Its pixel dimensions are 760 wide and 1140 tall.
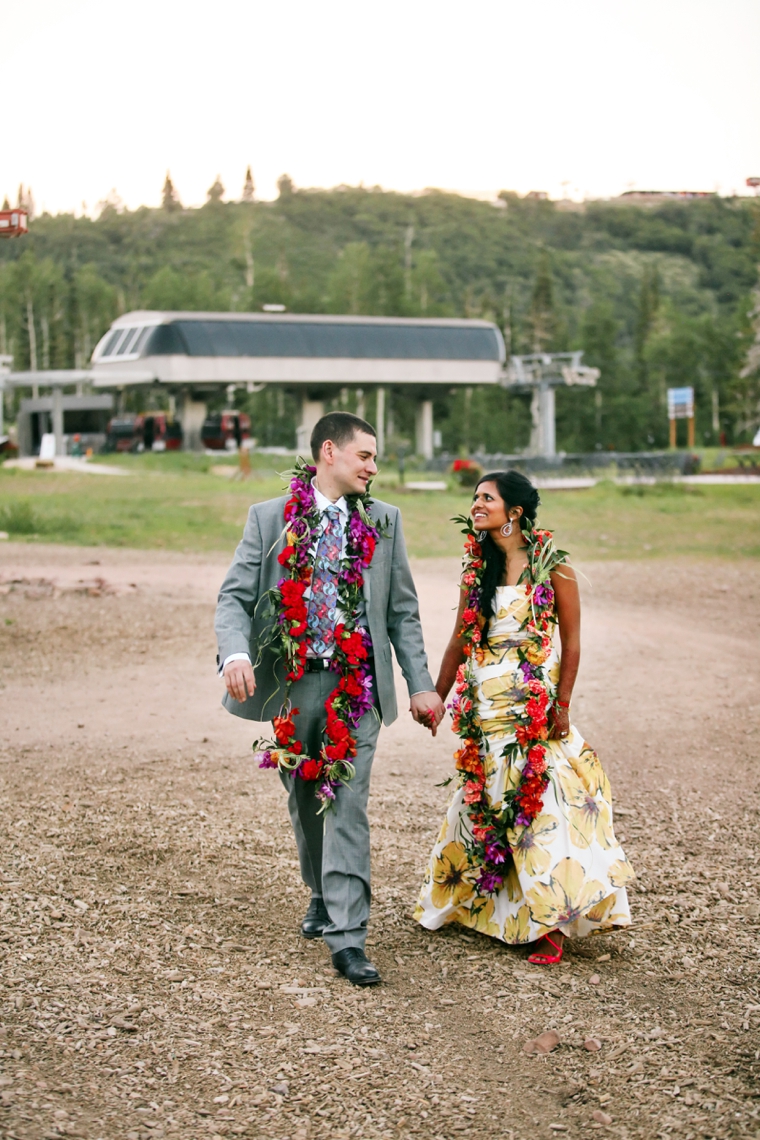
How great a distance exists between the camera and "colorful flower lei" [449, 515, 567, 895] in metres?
4.56

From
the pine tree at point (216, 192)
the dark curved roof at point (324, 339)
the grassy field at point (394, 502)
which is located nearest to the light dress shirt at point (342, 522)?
the grassy field at point (394, 502)

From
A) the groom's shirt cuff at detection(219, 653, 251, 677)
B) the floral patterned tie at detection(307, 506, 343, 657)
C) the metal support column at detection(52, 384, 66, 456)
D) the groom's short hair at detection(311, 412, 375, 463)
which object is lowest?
the groom's shirt cuff at detection(219, 653, 251, 677)

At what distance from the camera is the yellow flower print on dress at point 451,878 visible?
15.6 ft

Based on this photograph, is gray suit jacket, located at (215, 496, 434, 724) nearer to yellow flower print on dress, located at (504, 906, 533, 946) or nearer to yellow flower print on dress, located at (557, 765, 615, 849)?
yellow flower print on dress, located at (557, 765, 615, 849)

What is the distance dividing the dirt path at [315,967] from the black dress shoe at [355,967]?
0.05 meters

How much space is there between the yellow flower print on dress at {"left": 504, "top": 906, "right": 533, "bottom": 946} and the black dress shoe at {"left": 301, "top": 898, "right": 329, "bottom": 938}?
661mm

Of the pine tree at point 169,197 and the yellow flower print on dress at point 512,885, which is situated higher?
the pine tree at point 169,197

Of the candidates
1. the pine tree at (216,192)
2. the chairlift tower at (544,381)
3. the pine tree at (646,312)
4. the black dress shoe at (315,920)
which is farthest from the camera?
the pine tree at (216,192)

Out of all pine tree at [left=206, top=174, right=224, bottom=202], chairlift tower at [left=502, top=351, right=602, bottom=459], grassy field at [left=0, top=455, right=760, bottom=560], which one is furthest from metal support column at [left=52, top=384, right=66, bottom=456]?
pine tree at [left=206, top=174, right=224, bottom=202]

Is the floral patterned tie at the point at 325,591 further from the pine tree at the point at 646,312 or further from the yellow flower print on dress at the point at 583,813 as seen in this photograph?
the pine tree at the point at 646,312

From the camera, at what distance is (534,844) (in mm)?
A: 4551

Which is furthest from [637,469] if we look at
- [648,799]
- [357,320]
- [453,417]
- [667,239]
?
[667,239]

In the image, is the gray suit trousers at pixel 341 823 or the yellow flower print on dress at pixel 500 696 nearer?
the gray suit trousers at pixel 341 823

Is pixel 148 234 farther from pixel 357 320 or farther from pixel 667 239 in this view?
pixel 357 320
